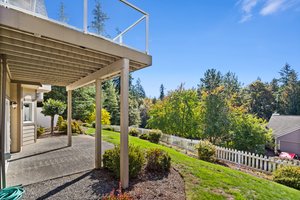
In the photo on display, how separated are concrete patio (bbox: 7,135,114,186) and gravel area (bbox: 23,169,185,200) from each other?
570 mm

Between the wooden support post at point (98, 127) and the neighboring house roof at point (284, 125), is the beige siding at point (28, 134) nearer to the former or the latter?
the wooden support post at point (98, 127)

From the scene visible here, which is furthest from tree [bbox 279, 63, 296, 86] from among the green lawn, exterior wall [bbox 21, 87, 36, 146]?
exterior wall [bbox 21, 87, 36, 146]

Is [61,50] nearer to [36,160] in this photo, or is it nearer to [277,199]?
[36,160]

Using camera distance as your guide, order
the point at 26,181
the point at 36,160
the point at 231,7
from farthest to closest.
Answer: the point at 231,7
the point at 36,160
the point at 26,181

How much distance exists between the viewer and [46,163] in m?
6.85

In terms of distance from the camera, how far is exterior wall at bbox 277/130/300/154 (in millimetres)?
20422

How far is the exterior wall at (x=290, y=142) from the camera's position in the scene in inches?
804

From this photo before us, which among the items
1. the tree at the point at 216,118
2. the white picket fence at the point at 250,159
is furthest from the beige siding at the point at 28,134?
the tree at the point at 216,118

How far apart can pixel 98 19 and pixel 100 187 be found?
13.9 feet

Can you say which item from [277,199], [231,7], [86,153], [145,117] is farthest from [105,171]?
[145,117]

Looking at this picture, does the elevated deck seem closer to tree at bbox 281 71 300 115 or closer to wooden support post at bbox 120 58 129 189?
wooden support post at bbox 120 58 129 189

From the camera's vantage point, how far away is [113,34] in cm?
509

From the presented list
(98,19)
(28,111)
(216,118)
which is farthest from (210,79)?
(98,19)

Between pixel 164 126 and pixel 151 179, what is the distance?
13314mm
